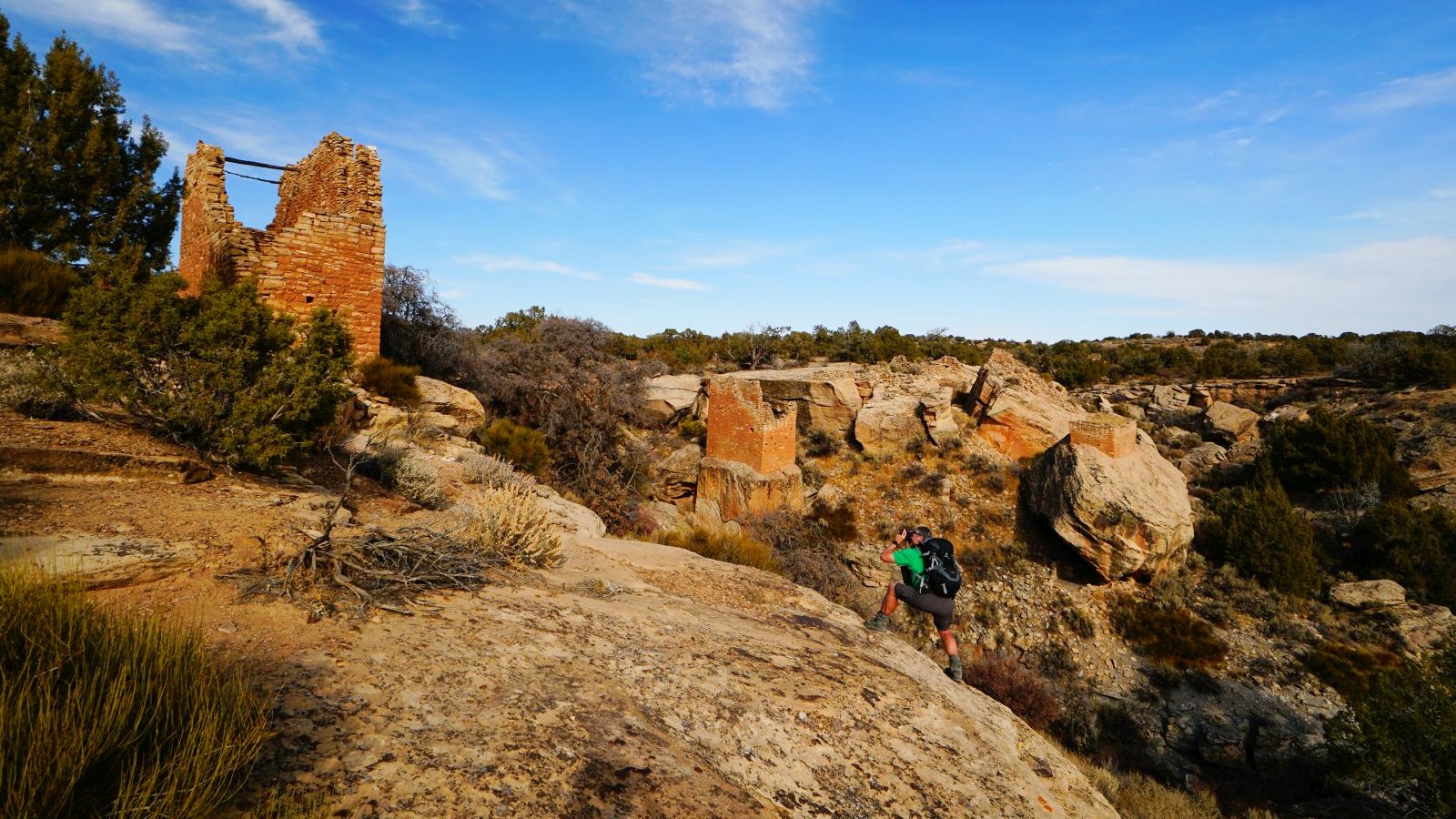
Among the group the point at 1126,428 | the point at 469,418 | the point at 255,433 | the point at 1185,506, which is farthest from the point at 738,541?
the point at 1185,506

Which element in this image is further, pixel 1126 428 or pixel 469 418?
pixel 1126 428

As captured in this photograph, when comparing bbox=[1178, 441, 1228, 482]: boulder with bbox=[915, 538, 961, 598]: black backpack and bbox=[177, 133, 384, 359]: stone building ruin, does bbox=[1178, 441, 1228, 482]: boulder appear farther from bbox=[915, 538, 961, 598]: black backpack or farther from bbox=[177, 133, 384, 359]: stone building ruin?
bbox=[177, 133, 384, 359]: stone building ruin

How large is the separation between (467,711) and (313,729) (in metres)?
0.63

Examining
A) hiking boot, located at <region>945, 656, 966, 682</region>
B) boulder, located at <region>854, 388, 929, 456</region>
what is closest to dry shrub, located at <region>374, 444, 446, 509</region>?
hiking boot, located at <region>945, 656, 966, 682</region>

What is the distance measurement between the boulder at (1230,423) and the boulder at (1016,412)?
7127mm

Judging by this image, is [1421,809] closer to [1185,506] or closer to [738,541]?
[1185,506]

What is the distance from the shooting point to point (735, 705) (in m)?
3.83

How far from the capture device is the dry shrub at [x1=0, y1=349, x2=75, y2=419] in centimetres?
602

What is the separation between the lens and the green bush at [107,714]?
5.59ft

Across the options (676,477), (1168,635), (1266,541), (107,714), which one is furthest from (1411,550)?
(107,714)

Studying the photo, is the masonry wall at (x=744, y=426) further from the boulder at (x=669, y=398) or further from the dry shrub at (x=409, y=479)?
the dry shrub at (x=409, y=479)

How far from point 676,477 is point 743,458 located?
1892 millimetres

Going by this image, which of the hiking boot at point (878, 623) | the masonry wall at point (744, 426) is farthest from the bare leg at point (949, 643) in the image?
the masonry wall at point (744, 426)

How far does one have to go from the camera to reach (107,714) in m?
1.89
